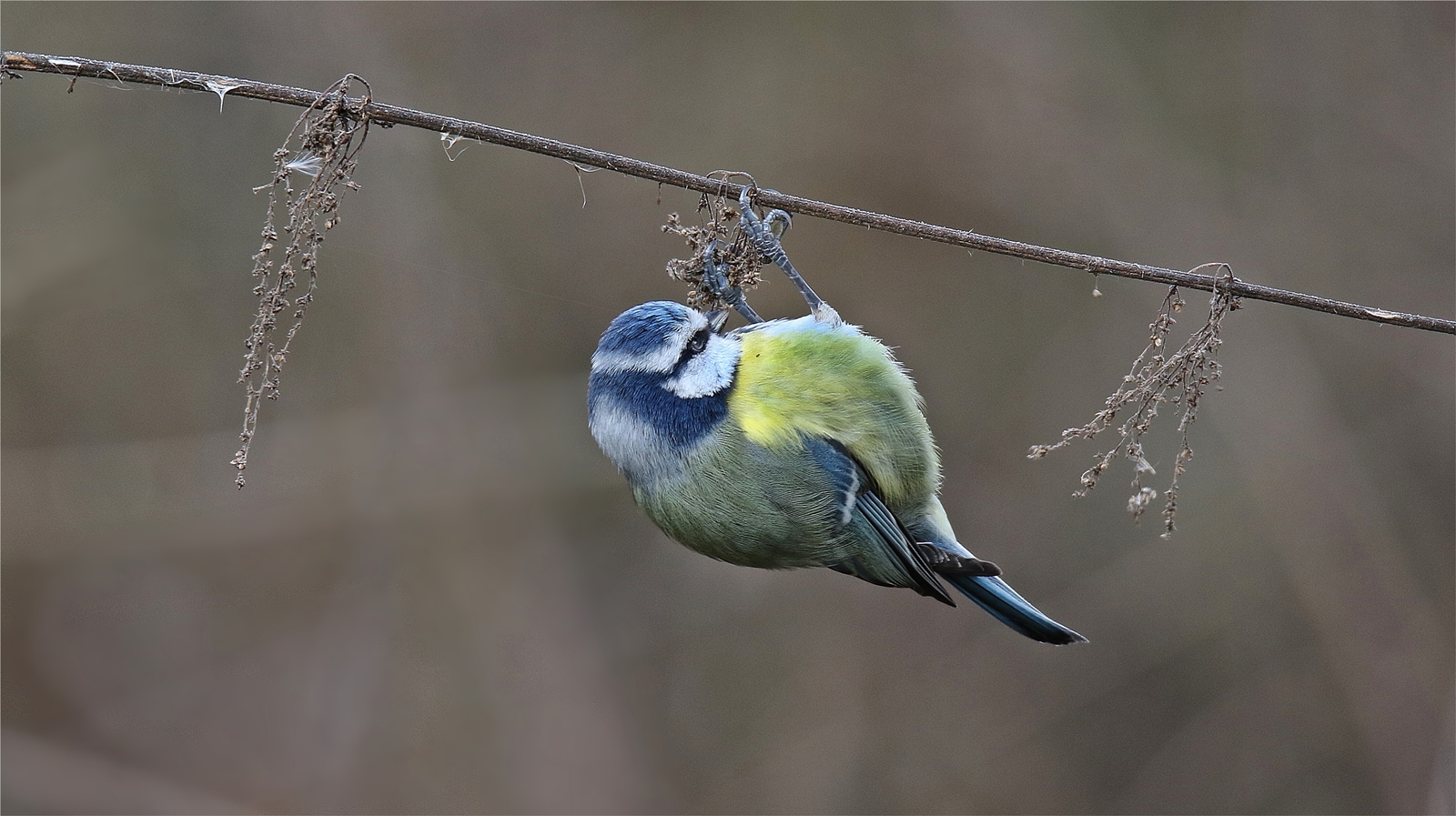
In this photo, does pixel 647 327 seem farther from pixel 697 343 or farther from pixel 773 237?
pixel 773 237

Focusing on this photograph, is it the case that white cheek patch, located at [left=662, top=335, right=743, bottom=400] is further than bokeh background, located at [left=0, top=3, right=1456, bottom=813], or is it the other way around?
bokeh background, located at [left=0, top=3, right=1456, bottom=813]

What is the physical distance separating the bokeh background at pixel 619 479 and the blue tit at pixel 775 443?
4.91 ft

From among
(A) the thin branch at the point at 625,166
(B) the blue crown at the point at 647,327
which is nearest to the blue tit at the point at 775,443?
(B) the blue crown at the point at 647,327

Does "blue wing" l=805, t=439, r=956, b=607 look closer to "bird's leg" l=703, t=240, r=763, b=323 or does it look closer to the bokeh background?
"bird's leg" l=703, t=240, r=763, b=323

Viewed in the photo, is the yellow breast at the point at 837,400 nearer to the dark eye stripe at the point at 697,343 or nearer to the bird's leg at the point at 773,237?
the bird's leg at the point at 773,237

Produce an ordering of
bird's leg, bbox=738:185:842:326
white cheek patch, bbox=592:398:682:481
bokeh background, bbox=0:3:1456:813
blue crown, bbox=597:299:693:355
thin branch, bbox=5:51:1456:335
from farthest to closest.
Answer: bokeh background, bbox=0:3:1456:813, white cheek patch, bbox=592:398:682:481, blue crown, bbox=597:299:693:355, bird's leg, bbox=738:185:842:326, thin branch, bbox=5:51:1456:335

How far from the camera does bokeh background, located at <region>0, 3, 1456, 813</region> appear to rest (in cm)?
436

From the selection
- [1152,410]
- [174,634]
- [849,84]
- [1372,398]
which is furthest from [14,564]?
[1372,398]

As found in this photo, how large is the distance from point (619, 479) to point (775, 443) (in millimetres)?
2357

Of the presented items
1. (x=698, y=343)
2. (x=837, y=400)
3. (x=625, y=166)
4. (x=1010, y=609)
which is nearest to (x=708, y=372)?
(x=698, y=343)

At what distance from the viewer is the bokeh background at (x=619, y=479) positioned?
14.3ft

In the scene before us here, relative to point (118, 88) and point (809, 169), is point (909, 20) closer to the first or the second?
point (809, 169)

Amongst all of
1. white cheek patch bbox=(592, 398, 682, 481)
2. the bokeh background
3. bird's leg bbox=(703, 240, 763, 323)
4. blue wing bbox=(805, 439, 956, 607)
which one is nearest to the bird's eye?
bird's leg bbox=(703, 240, 763, 323)

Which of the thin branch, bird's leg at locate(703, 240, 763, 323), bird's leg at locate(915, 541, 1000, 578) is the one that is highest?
bird's leg at locate(703, 240, 763, 323)
